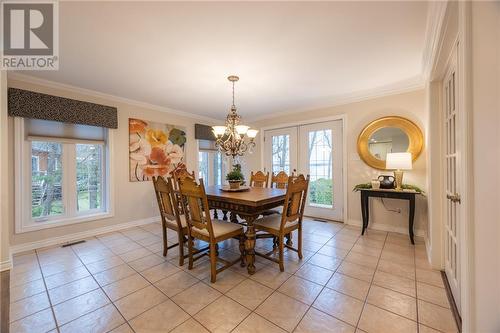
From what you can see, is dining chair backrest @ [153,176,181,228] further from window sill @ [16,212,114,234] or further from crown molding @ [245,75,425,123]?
crown molding @ [245,75,425,123]

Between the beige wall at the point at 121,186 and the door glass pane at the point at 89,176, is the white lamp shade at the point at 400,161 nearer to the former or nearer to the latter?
Answer: the beige wall at the point at 121,186

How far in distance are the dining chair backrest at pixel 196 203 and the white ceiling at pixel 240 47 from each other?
1.36 metres

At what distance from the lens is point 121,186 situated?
358 centimetres

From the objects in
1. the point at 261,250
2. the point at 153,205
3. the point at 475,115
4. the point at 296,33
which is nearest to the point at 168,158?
the point at 153,205

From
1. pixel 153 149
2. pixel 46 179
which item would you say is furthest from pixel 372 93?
pixel 46 179

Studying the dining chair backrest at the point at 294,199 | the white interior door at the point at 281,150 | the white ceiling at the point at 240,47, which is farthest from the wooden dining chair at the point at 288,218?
the white interior door at the point at 281,150

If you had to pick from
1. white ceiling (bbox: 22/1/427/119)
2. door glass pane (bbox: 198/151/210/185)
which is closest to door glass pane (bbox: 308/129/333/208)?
white ceiling (bbox: 22/1/427/119)

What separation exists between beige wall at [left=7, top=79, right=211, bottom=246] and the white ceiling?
28 cm

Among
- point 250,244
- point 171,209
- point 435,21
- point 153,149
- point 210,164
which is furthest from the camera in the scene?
point 210,164

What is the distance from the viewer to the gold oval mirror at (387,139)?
3072mm

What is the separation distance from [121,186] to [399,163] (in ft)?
14.5

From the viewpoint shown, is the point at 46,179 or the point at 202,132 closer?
the point at 46,179

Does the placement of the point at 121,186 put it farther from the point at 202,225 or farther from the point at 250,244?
the point at 250,244

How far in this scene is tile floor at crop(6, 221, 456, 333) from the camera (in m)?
1.46
